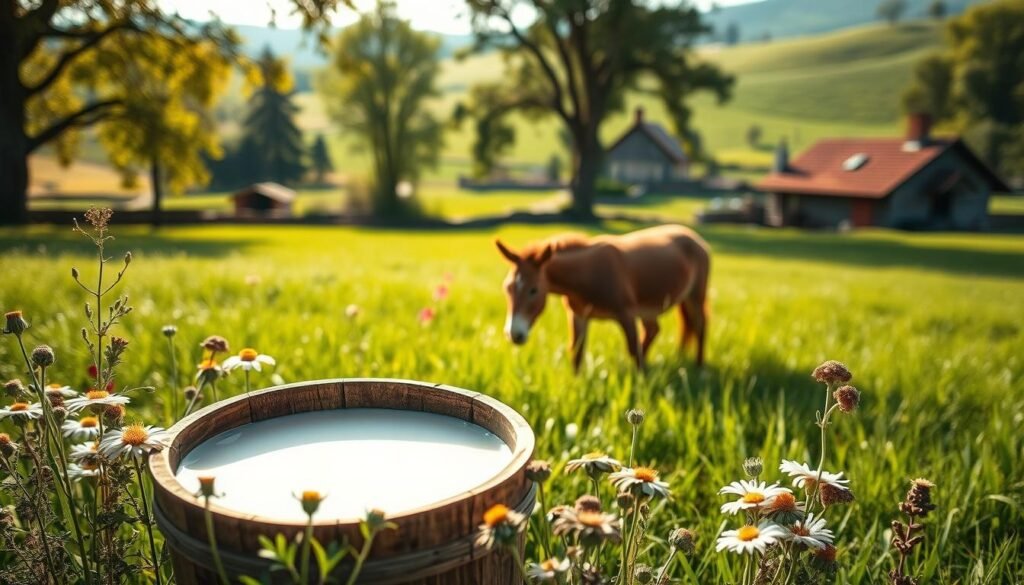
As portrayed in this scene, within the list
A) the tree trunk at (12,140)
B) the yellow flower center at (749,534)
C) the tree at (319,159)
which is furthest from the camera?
the tree at (319,159)

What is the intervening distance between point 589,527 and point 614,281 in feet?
10.4

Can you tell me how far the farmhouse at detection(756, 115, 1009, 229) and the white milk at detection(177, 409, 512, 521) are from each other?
123ft

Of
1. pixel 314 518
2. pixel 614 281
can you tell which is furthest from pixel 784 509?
pixel 614 281

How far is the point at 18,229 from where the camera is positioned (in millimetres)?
17688

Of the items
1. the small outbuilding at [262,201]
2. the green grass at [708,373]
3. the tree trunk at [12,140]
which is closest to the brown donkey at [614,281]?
the green grass at [708,373]

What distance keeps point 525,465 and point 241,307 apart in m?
5.26

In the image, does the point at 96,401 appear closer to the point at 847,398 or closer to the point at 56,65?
the point at 847,398

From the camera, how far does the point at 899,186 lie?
112ft

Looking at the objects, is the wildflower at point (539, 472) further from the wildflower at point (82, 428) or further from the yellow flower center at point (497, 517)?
the wildflower at point (82, 428)

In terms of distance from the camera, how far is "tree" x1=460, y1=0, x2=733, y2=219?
92.9 ft

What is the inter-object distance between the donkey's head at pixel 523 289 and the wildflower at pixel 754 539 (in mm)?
2333

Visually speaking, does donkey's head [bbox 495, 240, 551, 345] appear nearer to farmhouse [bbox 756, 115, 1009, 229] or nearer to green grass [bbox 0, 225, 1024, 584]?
green grass [bbox 0, 225, 1024, 584]

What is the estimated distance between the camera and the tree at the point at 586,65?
1115 inches

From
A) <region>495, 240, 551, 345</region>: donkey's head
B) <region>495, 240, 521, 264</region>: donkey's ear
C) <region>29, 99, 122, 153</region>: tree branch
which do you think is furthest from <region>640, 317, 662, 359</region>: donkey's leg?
<region>29, 99, 122, 153</region>: tree branch
